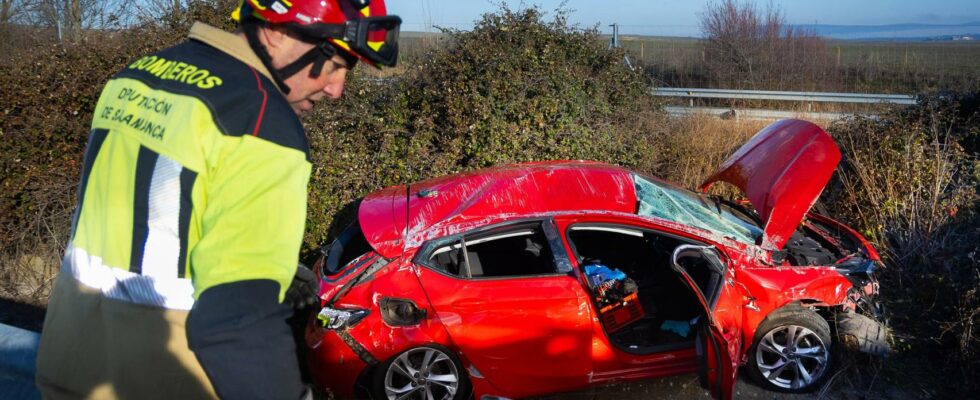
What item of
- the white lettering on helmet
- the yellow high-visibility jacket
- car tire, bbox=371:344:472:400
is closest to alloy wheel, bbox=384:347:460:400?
car tire, bbox=371:344:472:400

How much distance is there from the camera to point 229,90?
132 cm

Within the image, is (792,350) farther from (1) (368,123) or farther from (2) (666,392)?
(1) (368,123)

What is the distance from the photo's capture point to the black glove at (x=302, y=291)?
5.61 feet

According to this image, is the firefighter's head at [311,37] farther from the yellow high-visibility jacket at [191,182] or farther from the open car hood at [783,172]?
the open car hood at [783,172]

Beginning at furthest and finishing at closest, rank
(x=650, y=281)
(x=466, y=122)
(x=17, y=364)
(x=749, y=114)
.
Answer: (x=749, y=114), (x=466, y=122), (x=650, y=281), (x=17, y=364)

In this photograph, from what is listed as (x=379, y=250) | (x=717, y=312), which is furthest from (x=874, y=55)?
(x=379, y=250)

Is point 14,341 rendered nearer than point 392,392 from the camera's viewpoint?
Yes

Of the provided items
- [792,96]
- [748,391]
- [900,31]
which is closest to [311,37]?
[748,391]

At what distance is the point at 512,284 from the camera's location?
420 centimetres

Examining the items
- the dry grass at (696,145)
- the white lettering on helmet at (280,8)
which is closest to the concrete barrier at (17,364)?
the white lettering on helmet at (280,8)

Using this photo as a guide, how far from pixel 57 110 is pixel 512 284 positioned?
5.57m

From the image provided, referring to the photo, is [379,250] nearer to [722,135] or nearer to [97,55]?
[97,55]

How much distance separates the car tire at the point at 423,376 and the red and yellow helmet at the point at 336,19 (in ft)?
9.59

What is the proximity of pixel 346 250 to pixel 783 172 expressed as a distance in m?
2.89
